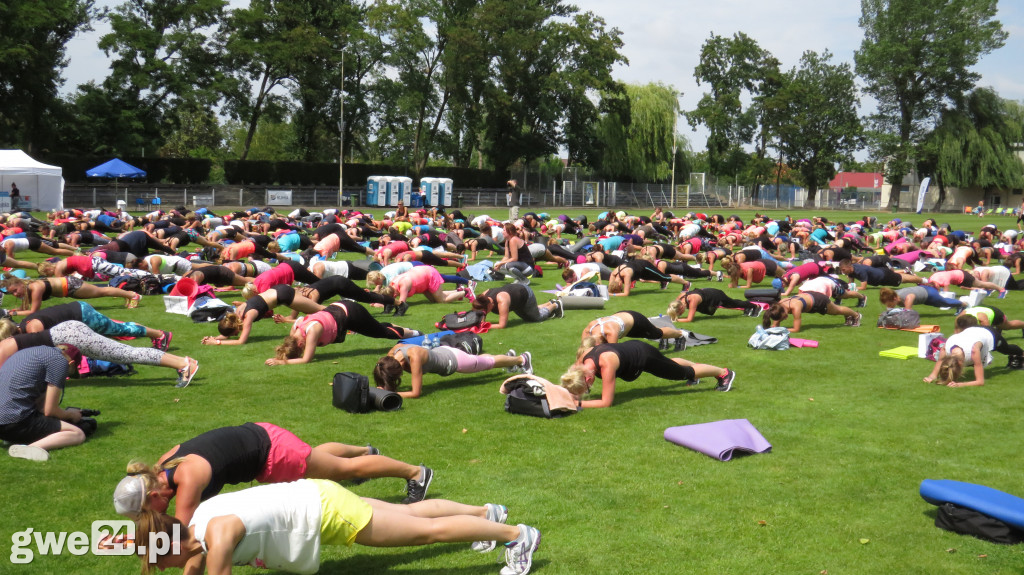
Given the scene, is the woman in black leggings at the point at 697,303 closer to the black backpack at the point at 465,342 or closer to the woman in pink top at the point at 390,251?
the black backpack at the point at 465,342

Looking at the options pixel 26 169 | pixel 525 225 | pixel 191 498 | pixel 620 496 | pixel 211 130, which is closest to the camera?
pixel 191 498

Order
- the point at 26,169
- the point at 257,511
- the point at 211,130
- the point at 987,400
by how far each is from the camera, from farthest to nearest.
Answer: the point at 211,130 → the point at 26,169 → the point at 987,400 → the point at 257,511

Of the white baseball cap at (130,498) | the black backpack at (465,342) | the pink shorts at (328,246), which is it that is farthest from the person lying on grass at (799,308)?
the pink shorts at (328,246)

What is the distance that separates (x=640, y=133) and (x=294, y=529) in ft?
221

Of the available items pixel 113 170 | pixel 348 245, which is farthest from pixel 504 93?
pixel 348 245

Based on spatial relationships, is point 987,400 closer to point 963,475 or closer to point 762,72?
point 963,475

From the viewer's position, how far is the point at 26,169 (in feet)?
117

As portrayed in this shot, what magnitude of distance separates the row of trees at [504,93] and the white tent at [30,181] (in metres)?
14.5

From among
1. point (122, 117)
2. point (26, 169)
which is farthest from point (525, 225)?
point (122, 117)

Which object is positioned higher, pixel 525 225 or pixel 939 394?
pixel 525 225

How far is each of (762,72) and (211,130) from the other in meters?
55.4

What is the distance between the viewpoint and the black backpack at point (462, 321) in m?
12.9

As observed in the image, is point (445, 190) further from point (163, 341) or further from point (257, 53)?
point (163, 341)

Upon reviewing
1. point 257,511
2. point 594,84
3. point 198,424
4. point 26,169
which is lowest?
point 198,424
